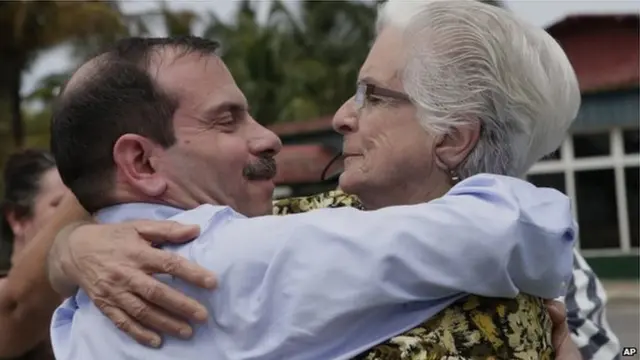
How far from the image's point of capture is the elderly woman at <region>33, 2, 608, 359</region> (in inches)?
61.9

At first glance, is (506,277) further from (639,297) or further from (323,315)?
(639,297)

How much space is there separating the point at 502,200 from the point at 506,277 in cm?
11

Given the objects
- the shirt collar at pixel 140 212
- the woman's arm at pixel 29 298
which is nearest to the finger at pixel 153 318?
the shirt collar at pixel 140 212

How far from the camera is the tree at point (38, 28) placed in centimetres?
2023

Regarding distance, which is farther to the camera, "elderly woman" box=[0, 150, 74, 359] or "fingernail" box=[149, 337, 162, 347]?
"elderly woman" box=[0, 150, 74, 359]

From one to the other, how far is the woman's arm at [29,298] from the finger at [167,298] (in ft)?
3.18

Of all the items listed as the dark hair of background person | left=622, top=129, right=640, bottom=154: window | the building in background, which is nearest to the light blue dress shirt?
the dark hair of background person

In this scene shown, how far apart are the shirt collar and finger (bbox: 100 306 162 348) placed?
0.58ft

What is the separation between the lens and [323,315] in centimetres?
138

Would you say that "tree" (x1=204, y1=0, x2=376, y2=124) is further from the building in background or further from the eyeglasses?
the eyeglasses

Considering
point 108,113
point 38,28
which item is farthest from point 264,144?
point 38,28

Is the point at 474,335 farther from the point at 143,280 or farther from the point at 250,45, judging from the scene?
the point at 250,45

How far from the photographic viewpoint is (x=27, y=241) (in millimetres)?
3734

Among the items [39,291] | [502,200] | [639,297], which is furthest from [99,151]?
[639,297]
